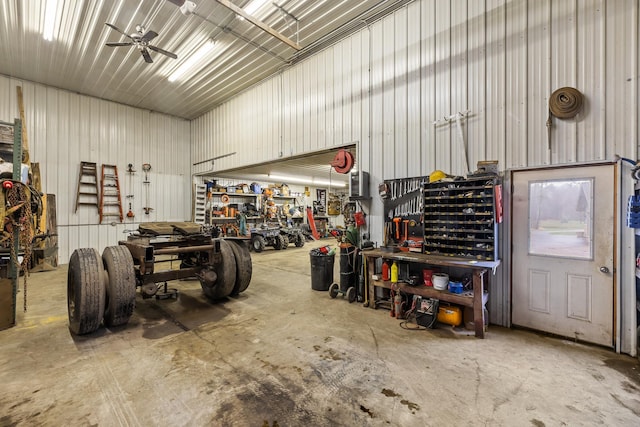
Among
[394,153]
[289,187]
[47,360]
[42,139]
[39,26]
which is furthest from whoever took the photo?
[289,187]

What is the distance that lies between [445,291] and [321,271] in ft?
6.76

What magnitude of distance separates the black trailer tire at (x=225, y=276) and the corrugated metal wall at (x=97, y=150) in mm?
5661

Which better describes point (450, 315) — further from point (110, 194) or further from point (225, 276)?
point (110, 194)

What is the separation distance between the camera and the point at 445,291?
3238 mm

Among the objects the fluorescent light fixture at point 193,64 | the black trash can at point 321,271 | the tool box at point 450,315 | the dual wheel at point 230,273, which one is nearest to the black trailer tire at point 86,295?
the dual wheel at point 230,273

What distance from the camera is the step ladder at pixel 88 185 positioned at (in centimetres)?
723

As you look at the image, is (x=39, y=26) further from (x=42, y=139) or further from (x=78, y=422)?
Answer: (x=78, y=422)

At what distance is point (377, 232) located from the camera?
4.47 metres

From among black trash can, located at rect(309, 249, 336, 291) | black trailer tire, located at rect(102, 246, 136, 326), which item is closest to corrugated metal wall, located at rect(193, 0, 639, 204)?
black trash can, located at rect(309, 249, 336, 291)

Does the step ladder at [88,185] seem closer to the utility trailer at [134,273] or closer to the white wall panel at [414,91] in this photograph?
the utility trailer at [134,273]

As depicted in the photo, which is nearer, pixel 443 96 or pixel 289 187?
pixel 443 96

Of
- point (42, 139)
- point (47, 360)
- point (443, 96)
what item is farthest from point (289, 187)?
point (47, 360)

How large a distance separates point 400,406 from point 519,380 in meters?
1.10

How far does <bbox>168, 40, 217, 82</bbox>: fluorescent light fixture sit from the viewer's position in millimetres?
5316
